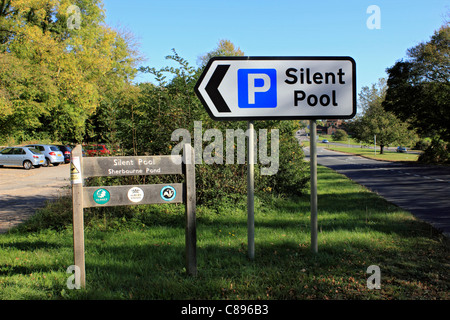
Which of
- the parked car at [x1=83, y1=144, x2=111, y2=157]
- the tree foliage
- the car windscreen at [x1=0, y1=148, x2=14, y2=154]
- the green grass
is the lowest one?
the green grass

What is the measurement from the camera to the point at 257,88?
4.25 m

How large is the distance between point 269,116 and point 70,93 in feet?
90.0

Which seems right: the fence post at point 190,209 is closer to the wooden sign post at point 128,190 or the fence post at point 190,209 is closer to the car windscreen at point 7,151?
the wooden sign post at point 128,190

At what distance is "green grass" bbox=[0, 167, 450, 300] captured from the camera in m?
3.47

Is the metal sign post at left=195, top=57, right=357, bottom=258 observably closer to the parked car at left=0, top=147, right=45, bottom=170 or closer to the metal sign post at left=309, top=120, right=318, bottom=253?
the metal sign post at left=309, top=120, right=318, bottom=253

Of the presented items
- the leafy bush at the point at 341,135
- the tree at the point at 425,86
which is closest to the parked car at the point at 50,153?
the tree at the point at 425,86

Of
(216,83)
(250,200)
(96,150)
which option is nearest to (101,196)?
(250,200)

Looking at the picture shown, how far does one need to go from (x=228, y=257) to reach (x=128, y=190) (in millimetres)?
1539

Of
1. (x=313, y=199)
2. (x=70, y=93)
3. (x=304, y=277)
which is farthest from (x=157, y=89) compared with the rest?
(x=70, y=93)

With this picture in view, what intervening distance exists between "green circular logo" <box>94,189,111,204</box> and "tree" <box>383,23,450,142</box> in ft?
86.5

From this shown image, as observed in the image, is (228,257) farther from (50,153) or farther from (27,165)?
(50,153)

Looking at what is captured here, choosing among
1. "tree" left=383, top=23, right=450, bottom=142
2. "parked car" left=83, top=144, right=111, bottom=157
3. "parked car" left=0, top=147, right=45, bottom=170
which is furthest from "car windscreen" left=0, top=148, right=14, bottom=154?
"tree" left=383, top=23, right=450, bottom=142
